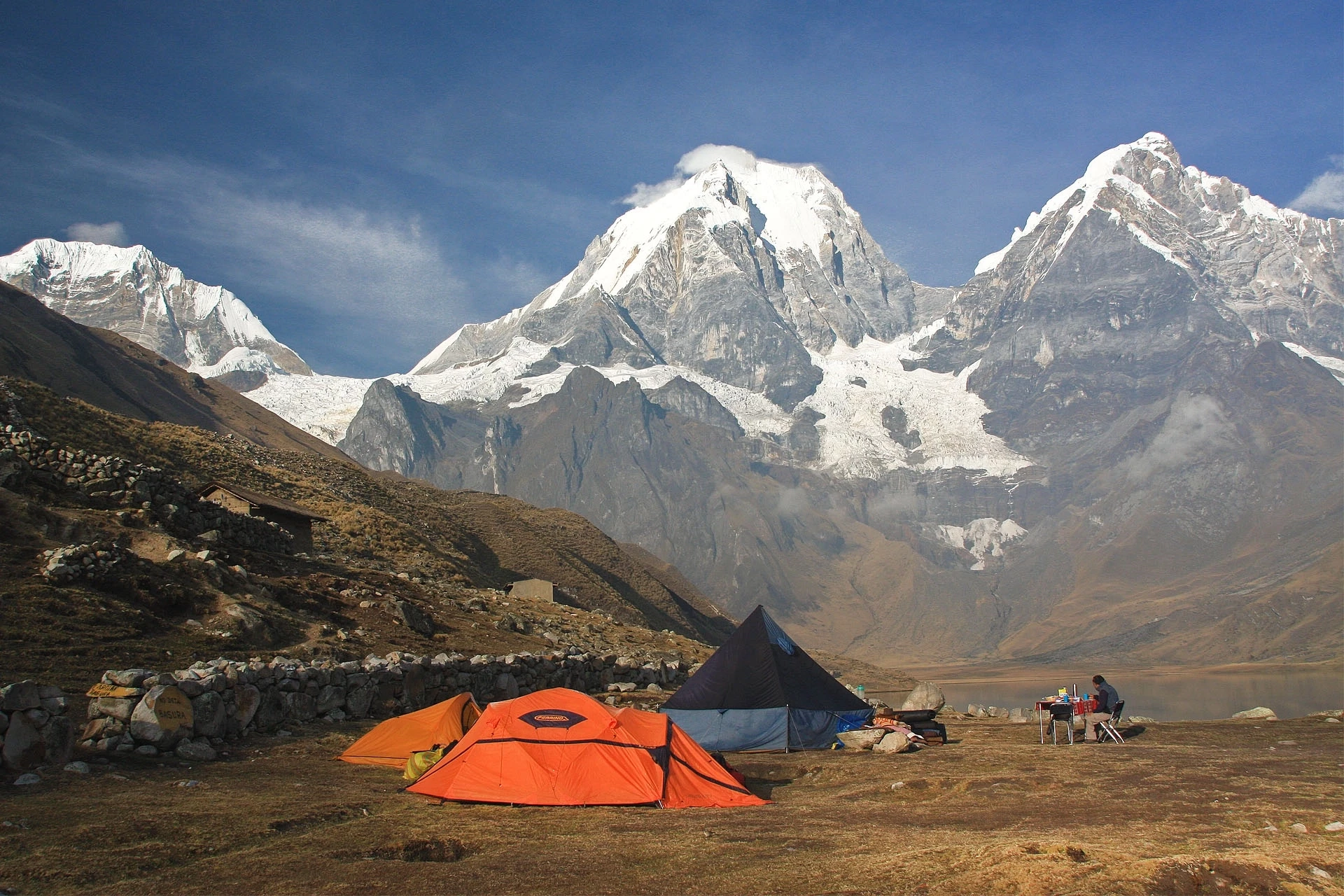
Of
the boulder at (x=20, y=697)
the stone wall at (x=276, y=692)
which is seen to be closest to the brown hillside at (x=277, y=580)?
the stone wall at (x=276, y=692)

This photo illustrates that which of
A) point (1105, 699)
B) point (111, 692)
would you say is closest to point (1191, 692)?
point (1105, 699)

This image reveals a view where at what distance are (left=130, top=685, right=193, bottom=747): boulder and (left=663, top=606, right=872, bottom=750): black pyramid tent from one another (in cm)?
1233

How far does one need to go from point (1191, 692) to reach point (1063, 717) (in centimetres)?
11585

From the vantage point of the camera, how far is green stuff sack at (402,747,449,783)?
53.9 feet

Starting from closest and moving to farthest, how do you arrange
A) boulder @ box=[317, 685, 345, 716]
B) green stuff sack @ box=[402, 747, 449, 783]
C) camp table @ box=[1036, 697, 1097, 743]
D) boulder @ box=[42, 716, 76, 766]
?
1. boulder @ box=[42, 716, 76, 766]
2. green stuff sack @ box=[402, 747, 449, 783]
3. boulder @ box=[317, 685, 345, 716]
4. camp table @ box=[1036, 697, 1097, 743]

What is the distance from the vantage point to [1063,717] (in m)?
24.5

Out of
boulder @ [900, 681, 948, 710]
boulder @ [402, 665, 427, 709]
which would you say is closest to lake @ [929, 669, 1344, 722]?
boulder @ [900, 681, 948, 710]

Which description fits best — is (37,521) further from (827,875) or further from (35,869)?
(827,875)

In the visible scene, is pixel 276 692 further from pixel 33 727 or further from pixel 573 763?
pixel 573 763

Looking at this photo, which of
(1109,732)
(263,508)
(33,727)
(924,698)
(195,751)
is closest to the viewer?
(33,727)

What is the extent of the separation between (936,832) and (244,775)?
426 inches

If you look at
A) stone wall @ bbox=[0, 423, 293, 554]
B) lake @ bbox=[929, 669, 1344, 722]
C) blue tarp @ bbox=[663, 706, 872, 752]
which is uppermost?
stone wall @ bbox=[0, 423, 293, 554]

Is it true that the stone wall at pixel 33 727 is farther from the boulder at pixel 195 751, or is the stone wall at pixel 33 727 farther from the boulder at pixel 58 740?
the boulder at pixel 195 751

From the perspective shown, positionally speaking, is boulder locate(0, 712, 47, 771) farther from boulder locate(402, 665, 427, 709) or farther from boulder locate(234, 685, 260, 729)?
boulder locate(402, 665, 427, 709)
